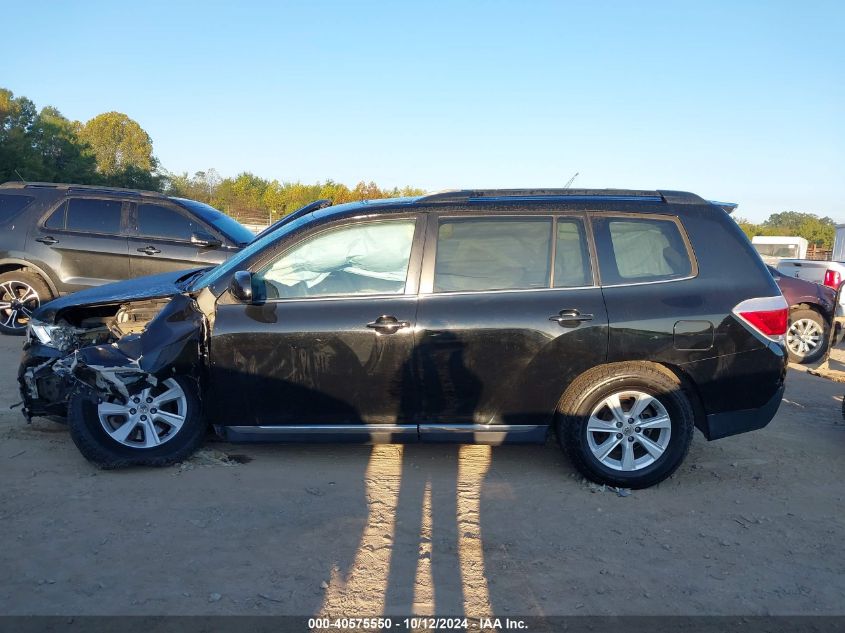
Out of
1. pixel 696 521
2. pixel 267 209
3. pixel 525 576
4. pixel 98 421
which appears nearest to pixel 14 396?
pixel 98 421

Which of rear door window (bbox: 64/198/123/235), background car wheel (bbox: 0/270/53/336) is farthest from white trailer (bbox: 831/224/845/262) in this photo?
background car wheel (bbox: 0/270/53/336)

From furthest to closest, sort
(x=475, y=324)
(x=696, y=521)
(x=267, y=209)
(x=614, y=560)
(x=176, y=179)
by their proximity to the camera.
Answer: (x=176, y=179)
(x=267, y=209)
(x=475, y=324)
(x=696, y=521)
(x=614, y=560)

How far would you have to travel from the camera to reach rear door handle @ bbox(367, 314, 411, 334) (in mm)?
4508

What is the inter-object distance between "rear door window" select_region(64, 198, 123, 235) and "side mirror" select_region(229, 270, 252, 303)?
5563mm

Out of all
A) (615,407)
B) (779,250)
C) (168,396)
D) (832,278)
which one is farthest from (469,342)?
(779,250)

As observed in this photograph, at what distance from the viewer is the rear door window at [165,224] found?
923 cm

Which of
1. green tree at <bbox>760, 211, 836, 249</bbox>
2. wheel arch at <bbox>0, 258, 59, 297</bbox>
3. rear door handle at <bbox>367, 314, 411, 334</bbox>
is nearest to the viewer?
rear door handle at <bbox>367, 314, 411, 334</bbox>

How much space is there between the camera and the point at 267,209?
131ft

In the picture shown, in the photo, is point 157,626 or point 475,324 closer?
point 157,626

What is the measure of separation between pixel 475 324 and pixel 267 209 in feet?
122

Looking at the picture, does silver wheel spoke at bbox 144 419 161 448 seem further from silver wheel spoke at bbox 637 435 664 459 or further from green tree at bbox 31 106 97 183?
green tree at bbox 31 106 97 183

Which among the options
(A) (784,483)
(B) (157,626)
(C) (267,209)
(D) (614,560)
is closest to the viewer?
(B) (157,626)

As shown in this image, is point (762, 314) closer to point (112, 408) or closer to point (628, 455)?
point (628, 455)

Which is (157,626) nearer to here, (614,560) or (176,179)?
(614,560)
